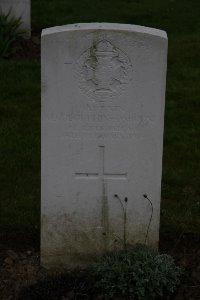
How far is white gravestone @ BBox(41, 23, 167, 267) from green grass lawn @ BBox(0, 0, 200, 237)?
2.30 ft

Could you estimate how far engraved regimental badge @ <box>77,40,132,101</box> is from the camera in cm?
Result: 440

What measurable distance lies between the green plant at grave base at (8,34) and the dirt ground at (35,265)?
16.5ft

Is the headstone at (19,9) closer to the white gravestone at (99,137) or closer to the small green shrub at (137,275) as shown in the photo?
the white gravestone at (99,137)

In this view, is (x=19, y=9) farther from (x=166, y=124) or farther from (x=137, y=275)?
(x=137, y=275)

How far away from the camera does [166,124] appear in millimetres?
7633

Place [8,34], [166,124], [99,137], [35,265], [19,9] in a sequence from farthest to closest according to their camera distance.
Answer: [19,9] → [8,34] → [166,124] → [35,265] → [99,137]

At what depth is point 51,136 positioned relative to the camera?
14.9 ft

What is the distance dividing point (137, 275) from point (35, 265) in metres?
0.85

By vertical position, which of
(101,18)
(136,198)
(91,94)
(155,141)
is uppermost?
(101,18)

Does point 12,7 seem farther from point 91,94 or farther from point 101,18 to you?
A: point 91,94

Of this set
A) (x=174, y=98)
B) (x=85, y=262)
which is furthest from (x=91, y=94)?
(x=174, y=98)

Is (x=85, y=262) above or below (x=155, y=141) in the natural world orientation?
below

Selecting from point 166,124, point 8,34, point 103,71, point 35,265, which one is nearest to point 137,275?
point 35,265

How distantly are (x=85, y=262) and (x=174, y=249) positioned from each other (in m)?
0.65
